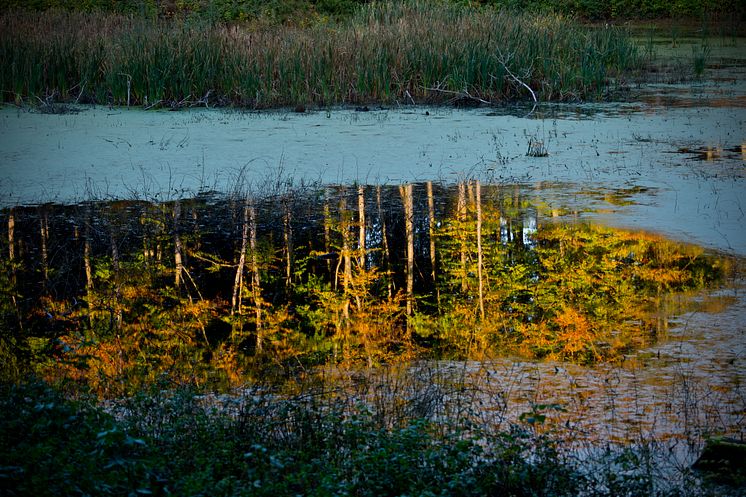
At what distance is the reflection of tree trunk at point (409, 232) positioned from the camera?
5168mm

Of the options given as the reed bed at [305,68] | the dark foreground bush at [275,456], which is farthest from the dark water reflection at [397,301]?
the reed bed at [305,68]

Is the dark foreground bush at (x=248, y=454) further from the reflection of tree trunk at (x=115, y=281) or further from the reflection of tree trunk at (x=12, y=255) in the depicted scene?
the reflection of tree trunk at (x=12, y=255)

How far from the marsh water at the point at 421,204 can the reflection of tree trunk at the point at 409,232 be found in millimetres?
26

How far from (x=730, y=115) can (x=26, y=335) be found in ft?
29.5

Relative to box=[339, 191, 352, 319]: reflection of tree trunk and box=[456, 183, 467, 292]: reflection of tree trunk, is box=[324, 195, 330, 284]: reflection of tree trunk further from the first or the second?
box=[456, 183, 467, 292]: reflection of tree trunk

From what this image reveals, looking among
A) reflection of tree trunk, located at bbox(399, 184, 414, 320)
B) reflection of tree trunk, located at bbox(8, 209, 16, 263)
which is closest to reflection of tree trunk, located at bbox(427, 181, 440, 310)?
reflection of tree trunk, located at bbox(399, 184, 414, 320)

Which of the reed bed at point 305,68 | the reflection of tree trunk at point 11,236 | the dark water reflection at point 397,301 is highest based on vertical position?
the reed bed at point 305,68

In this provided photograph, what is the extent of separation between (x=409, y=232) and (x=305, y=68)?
20.3 ft

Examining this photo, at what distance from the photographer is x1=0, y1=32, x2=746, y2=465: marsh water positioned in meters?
3.84

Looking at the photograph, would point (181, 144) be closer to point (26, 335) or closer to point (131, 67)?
point (131, 67)

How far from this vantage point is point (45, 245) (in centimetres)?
618

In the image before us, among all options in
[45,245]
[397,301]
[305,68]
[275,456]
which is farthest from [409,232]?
[305,68]

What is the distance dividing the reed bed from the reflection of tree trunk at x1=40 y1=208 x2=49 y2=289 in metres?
4.98

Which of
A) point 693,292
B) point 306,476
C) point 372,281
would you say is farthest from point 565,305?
point 306,476
